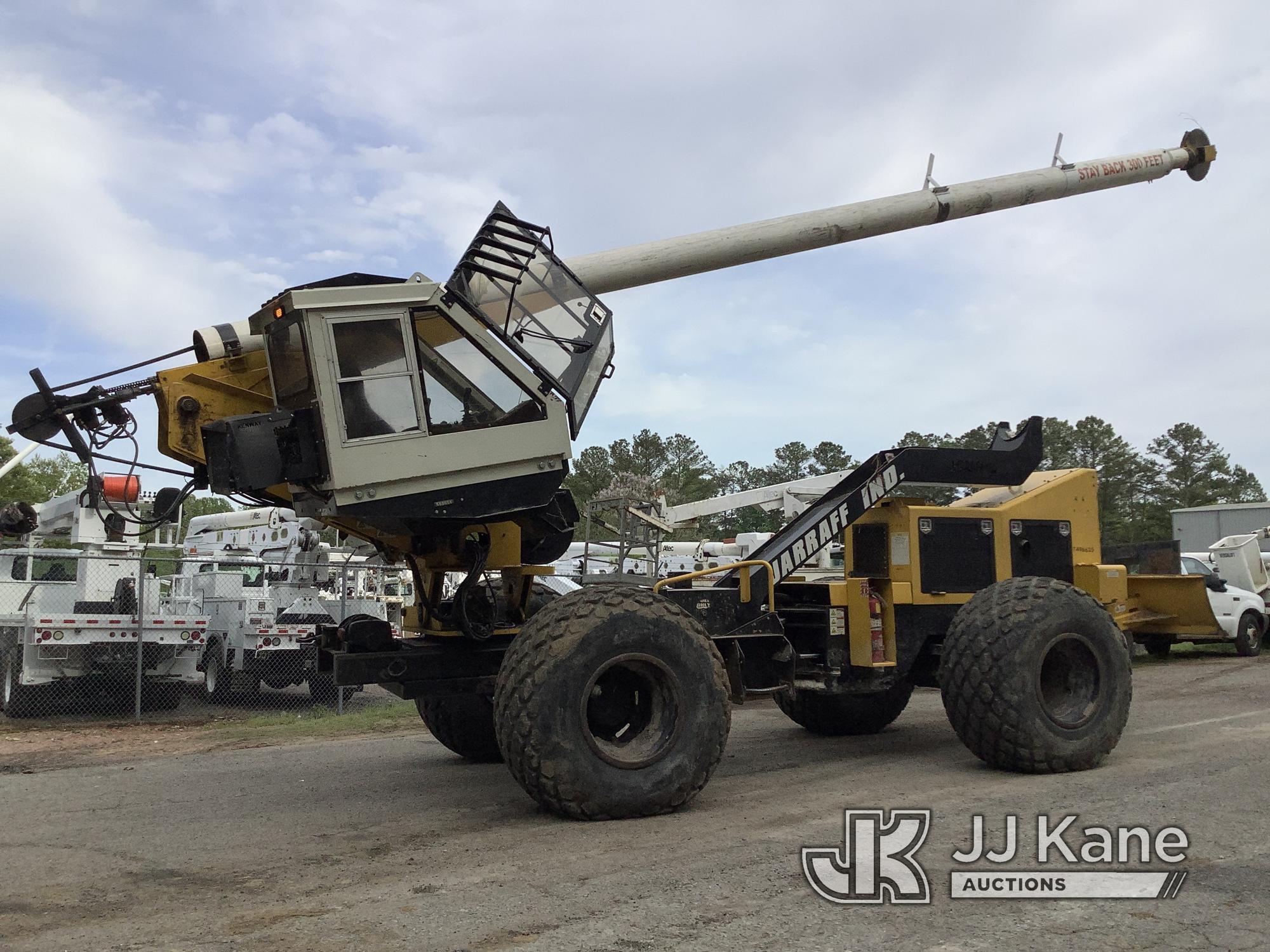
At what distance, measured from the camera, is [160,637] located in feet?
45.6

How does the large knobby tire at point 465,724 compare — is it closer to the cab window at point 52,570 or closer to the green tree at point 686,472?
the cab window at point 52,570

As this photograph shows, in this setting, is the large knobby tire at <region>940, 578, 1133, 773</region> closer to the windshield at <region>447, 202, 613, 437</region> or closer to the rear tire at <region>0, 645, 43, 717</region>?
the windshield at <region>447, 202, 613, 437</region>

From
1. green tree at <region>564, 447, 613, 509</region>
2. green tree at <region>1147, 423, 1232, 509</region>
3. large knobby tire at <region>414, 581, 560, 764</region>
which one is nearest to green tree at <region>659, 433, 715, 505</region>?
green tree at <region>564, 447, 613, 509</region>

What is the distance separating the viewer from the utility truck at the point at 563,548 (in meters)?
6.11

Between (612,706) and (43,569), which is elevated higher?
(43,569)

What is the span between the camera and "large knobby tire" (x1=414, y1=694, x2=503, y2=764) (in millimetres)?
8531

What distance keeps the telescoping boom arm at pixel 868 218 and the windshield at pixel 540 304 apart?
1.10 metres

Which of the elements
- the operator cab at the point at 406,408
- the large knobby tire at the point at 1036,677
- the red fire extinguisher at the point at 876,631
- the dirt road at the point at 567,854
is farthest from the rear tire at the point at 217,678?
the large knobby tire at the point at 1036,677

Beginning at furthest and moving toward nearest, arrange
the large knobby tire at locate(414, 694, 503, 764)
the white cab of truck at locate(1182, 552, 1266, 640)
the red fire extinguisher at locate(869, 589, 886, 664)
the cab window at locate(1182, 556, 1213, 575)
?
the cab window at locate(1182, 556, 1213, 575)
the white cab of truck at locate(1182, 552, 1266, 640)
the large knobby tire at locate(414, 694, 503, 764)
the red fire extinguisher at locate(869, 589, 886, 664)

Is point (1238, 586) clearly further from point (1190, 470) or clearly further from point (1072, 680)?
point (1190, 470)

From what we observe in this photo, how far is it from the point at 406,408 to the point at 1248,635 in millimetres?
17299

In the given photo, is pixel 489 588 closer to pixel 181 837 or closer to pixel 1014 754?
pixel 181 837

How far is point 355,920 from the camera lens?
4480mm

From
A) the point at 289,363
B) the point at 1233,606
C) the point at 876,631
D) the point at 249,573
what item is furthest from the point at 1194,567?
the point at 289,363
